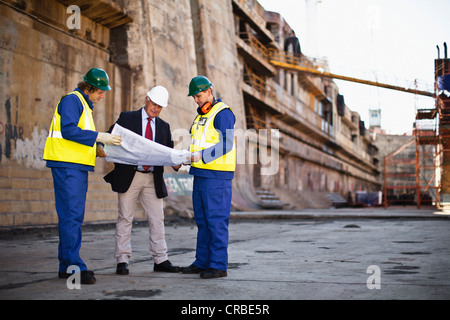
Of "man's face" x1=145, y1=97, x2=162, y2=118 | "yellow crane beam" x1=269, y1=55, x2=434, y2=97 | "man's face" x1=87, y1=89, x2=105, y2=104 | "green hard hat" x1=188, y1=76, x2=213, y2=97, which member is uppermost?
"yellow crane beam" x1=269, y1=55, x2=434, y2=97

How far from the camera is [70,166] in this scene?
3537 mm

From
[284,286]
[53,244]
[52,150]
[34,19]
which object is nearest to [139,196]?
[52,150]

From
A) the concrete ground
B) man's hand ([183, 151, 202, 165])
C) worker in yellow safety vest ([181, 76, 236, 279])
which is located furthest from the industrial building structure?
man's hand ([183, 151, 202, 165])

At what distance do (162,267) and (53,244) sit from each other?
2860 mm

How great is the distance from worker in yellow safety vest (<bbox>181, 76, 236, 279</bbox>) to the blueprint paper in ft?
0.54

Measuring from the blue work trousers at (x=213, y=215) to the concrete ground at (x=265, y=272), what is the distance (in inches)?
Answer: 8.6

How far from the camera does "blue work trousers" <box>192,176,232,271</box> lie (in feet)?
12.6

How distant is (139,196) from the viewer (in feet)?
13.9

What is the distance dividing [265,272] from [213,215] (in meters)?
0.63

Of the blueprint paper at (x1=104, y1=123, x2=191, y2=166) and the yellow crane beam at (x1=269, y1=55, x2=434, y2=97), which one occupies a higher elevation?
the yellow crane beam at (x1=269, y1=55, x2=434, y2=97)

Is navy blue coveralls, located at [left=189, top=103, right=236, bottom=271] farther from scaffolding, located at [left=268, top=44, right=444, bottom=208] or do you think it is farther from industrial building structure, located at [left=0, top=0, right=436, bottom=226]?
scaffolding, located at [left=268, top=44, right=444, bottom=208]

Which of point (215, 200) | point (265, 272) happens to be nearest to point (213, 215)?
point (215, 200)

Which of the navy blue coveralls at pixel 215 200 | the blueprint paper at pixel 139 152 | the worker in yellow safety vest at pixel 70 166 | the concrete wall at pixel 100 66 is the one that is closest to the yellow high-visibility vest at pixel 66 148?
the worker in yellow safety vest at pixel 70 166

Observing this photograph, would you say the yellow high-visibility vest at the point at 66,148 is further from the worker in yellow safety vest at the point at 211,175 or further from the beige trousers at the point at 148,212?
the worker in yellow safety vest at the point at 211,175
